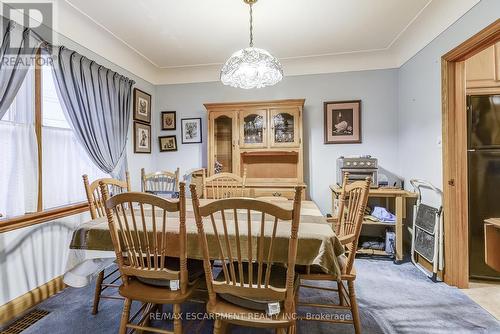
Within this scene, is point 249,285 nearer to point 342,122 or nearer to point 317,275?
point 317,275

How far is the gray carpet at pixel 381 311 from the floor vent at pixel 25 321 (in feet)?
0.16

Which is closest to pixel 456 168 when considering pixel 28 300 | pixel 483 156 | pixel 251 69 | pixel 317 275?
pixel 483 156

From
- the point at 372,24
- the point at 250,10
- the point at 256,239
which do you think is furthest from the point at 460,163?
the point at 250,10

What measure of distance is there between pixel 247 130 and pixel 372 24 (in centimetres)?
178

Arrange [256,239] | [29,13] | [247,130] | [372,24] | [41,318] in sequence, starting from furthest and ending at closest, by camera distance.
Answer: [247,130]
[372,24]
[29,13]
[41,318]
[256,239]

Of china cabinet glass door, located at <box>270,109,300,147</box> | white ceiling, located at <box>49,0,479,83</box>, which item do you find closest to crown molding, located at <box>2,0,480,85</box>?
white ceiling, located at <box>49,0,479,83</box>

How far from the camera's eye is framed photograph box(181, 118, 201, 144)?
376 cm

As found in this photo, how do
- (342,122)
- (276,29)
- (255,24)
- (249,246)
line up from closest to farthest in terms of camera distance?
1. (249,246)
2. (255,24)
3. (276,29)
4. (342,122)

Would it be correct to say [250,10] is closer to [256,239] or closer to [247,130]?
[247,130]

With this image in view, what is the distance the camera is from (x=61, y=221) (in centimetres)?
224

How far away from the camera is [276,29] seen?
2.63 meters

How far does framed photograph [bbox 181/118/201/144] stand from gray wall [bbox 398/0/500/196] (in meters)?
2.75

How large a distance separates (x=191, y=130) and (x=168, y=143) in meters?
0.41

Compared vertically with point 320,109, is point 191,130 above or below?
below
